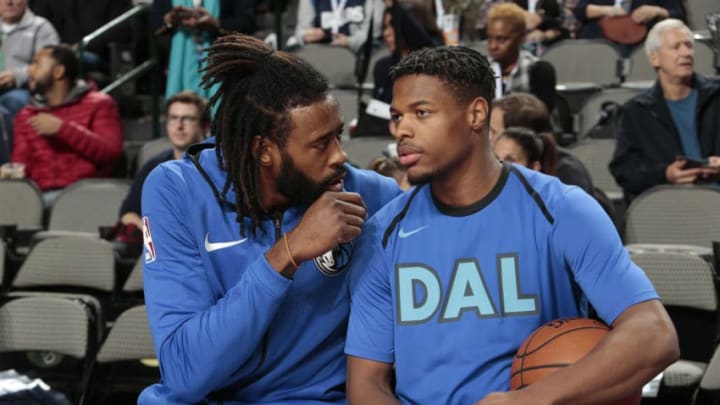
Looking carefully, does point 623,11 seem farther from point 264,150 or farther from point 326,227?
point 326,227

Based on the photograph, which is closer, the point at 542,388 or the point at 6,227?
the point at 542,388

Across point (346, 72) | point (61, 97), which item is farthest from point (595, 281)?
point (346, 72)

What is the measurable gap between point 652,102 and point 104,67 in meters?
5.03

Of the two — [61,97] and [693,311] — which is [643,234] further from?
[61,97]

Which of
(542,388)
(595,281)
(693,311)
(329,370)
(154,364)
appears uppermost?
(595,281)

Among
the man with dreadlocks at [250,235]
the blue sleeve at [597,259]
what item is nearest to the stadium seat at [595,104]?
the man with dreadlocks at [250,235]

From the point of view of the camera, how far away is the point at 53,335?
4.87m

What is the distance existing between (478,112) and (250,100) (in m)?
0.58

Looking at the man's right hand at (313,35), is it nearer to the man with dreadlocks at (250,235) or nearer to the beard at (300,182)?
the man with dreadlocks at (250,235)

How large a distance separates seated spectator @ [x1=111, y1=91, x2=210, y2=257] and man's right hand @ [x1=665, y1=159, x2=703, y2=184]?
7.76 ft

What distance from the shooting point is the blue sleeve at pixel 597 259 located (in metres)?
2.49

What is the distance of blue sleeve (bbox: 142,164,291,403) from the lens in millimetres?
2637

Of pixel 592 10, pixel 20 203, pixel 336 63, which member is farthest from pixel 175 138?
pixel 592 10

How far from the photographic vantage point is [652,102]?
20.2 ft
